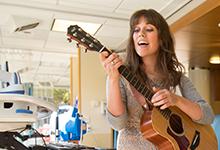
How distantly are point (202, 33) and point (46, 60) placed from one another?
3.83 metres

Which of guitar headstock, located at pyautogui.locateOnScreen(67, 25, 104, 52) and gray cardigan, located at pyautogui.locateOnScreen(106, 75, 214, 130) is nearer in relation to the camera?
gray cardigan, located at pyautogui.locateOnScreen(106, 75, 214, 130)

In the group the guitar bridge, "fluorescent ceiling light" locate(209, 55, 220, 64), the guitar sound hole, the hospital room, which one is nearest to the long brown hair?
the hospital room

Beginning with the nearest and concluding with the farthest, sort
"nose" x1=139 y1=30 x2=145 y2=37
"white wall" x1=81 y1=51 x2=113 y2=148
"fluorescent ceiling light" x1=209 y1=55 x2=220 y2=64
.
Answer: "nose" x1=139 y1=30 x2=145 y2=37 → "fluorescent ceiling light" x1=209 y1=55 x2=220 y2=64 → "white wall" x1=81 y1=51 x2=113 y2=148

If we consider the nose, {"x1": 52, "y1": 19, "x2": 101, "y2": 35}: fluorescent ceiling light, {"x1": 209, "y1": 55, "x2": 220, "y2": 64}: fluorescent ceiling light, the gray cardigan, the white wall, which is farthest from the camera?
the white wall

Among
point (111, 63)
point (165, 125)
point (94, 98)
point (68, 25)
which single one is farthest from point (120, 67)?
point (94, 98)

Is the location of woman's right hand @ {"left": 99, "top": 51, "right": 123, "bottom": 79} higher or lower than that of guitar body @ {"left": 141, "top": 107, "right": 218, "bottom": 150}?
higher

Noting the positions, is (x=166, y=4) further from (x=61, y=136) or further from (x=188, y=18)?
(x=61, y=136)

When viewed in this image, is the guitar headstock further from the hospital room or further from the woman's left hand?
the woman's left hand

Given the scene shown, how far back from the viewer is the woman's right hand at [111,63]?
3.42 feet

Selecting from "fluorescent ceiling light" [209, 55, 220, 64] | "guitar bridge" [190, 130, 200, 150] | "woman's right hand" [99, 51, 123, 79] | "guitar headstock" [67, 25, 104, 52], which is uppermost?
"fluorescent ceiling light" [209, 55, 220, 64]

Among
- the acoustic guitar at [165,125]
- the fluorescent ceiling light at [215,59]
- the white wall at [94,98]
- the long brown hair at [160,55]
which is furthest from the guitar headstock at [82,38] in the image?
the fluorescent ceiling light at [215,59]

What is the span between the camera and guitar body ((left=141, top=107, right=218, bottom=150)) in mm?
1060

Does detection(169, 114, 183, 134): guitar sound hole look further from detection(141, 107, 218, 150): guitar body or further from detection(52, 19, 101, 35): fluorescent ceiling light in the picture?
detection(52, 19, 101, 35): fluorescent ceiling light

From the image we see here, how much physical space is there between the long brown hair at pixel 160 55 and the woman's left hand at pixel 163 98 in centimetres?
8
